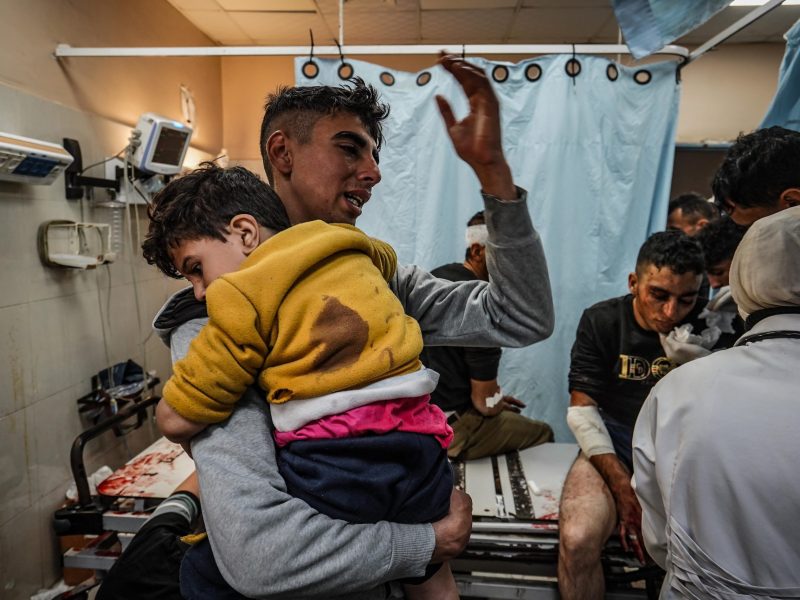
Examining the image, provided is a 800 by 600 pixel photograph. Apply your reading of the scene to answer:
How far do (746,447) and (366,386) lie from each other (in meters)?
0.74

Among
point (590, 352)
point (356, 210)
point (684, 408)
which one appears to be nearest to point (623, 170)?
point (590, 352)

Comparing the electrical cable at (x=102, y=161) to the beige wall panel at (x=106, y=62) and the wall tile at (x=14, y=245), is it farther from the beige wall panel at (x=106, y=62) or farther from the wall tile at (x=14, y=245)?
the wall tile at (x=14, y=245)

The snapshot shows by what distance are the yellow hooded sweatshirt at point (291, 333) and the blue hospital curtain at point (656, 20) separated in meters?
1.42

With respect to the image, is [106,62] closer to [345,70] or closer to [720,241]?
[345,70]

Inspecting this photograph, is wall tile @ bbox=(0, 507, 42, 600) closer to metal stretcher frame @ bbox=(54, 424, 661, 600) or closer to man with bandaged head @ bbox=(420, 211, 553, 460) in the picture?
metal stretcher frame @ bbox=(54, 424, 661, 600)

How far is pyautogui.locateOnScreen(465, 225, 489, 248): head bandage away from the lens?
2273 mm

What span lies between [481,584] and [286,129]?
56.8 inches

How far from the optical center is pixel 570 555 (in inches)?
59.1

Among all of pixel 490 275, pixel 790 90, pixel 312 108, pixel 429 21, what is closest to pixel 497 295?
pixel 490 275

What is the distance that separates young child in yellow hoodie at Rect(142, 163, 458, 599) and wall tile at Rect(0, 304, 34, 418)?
1.46 meters

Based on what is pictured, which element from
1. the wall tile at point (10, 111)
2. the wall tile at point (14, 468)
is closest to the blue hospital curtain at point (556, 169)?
the wall tile at point (10, 111)

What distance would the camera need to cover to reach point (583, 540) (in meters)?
1.51

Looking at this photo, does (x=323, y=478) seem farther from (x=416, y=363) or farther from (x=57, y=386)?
(x=57, y=386)

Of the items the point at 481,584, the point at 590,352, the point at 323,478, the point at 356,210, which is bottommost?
the point at 481,584
